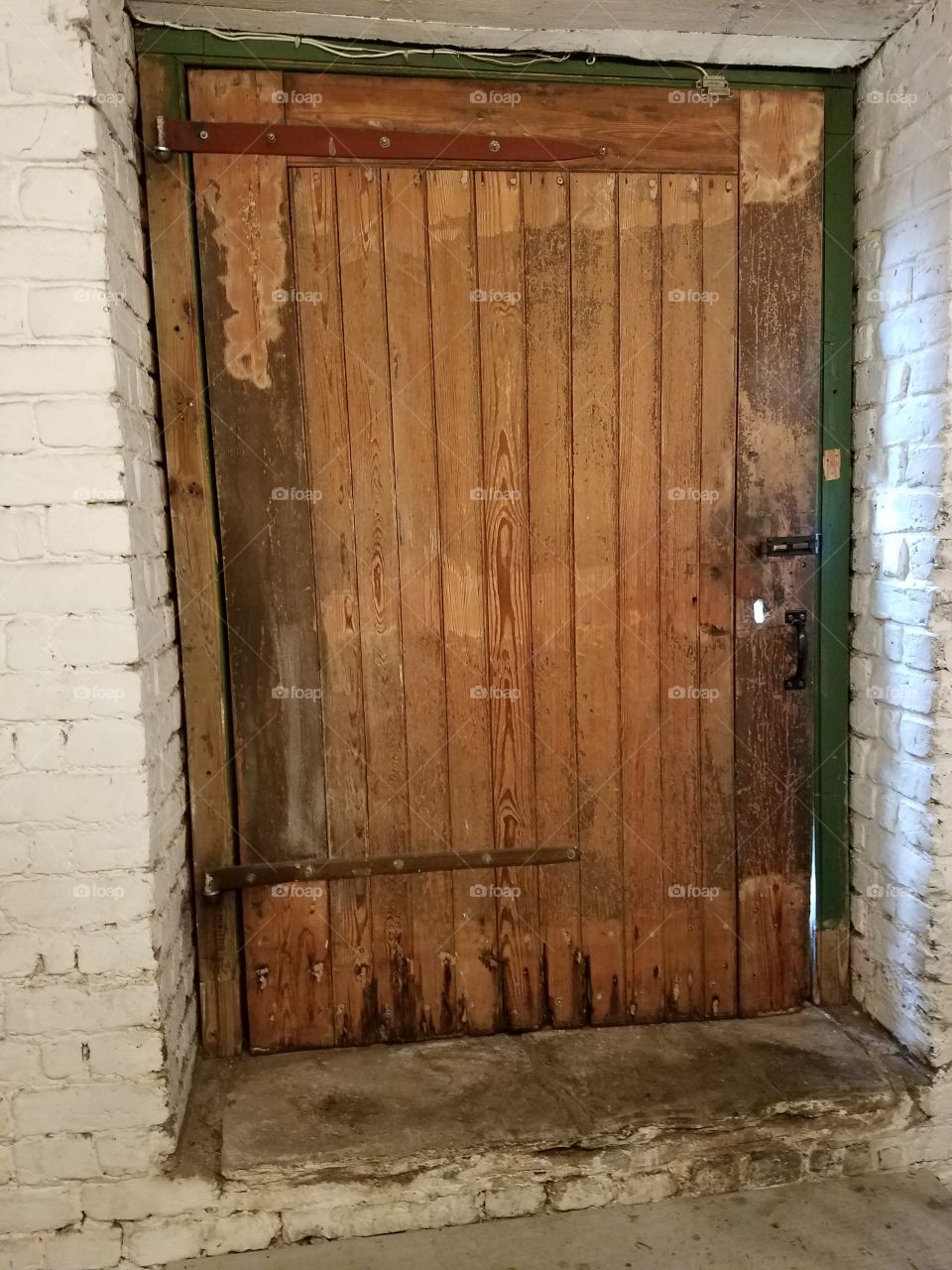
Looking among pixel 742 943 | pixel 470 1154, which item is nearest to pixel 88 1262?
pixel 470 1154

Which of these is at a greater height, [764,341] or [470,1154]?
[764,341]

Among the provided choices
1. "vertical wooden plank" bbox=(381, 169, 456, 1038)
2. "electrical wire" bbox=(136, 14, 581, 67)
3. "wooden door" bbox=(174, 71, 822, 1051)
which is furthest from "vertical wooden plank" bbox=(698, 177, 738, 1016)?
"vertical wooden plank" bbox=(381, 169, 456, 1038)

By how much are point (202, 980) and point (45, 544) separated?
3.35 feet

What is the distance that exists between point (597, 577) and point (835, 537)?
22.5 inches

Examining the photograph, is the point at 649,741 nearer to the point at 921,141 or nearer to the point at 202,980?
the point at 202,980

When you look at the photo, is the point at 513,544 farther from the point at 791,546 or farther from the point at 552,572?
the point at 791,546

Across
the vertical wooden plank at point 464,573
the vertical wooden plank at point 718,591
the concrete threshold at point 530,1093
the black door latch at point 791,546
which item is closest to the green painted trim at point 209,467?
the concrete threshold at point 530,1093

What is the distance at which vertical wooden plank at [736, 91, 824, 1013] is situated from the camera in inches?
77.7

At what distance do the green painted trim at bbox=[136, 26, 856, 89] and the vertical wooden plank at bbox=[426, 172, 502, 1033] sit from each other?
8.8 inches

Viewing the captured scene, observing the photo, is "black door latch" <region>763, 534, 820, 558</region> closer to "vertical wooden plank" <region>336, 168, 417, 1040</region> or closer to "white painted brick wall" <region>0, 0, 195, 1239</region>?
"vertical wooden plank" <region>336, 168, 417, 1040</region>

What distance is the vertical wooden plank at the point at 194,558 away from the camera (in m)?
1.81

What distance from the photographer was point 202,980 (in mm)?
1975

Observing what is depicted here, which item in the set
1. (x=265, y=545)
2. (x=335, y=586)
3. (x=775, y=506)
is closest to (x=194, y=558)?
(x=265, y=545)

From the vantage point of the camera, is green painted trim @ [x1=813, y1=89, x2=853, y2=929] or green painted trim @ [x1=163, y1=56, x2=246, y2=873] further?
green painted trim @ [x1=813, y1=89, x2=853, y2=929]
